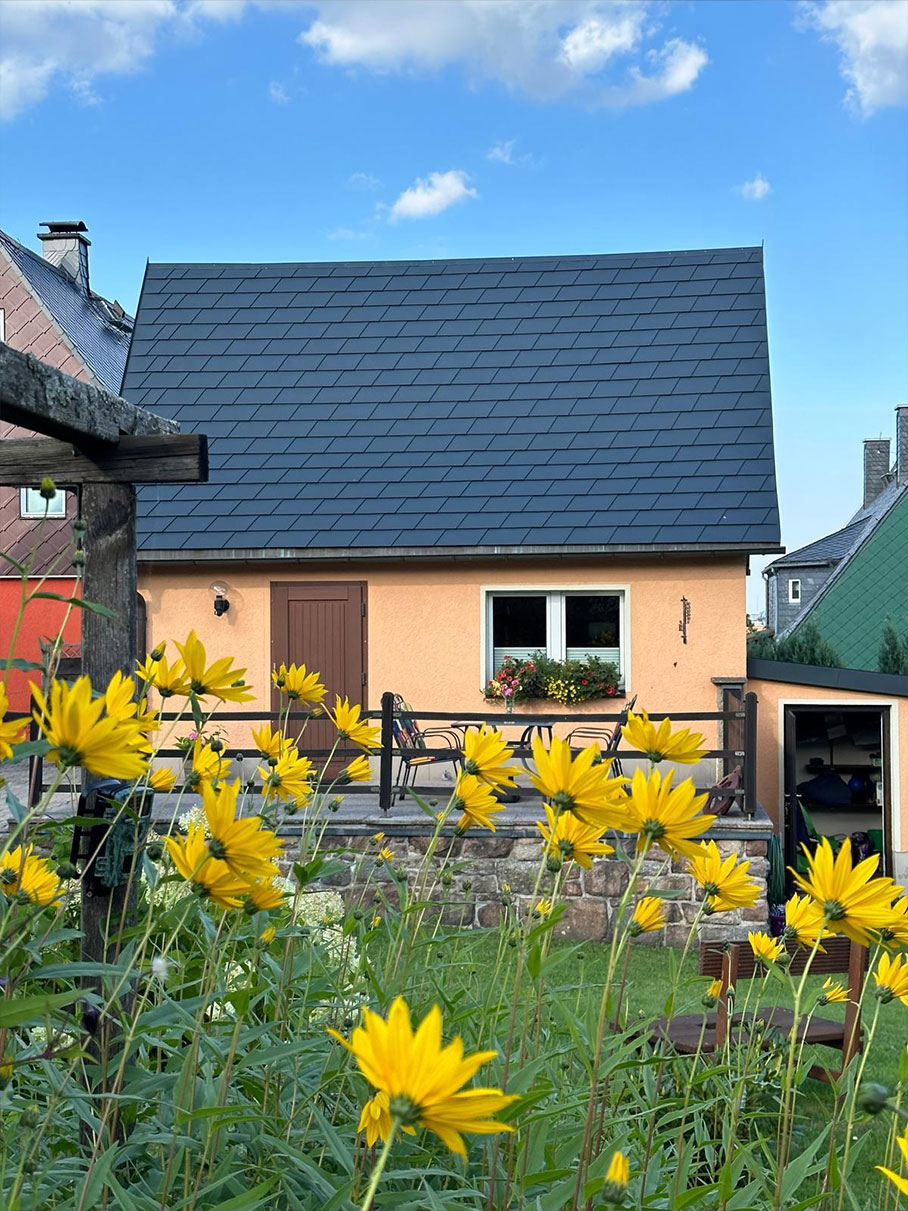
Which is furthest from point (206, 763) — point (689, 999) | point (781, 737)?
point (781, 737)

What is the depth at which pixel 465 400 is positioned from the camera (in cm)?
1347

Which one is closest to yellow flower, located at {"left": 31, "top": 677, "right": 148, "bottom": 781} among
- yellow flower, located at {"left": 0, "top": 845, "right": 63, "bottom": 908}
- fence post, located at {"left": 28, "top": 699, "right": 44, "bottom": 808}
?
yellow flower, located at {"left": 0, "top": 845, "right": 63, "bottom": 908}

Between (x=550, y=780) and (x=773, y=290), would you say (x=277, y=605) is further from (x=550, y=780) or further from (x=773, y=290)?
(x=550, y=780)

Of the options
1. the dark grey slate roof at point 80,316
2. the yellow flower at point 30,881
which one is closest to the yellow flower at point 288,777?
the yellow flower at point 30,881

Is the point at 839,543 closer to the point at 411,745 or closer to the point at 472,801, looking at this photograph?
the point at 411,745

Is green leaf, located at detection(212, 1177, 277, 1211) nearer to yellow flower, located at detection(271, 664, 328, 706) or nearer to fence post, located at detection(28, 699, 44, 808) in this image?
yellow flower, located at detection(271, 664, 328, 706)

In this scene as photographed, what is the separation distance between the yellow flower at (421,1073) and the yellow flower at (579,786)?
682 millimetres

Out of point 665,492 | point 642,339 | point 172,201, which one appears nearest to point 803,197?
point 642,339

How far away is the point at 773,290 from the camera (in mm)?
14922

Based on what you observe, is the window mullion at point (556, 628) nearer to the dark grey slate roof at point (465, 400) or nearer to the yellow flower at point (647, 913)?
the dark grey slate roof at point (465, 400)

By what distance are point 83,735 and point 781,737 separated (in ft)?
36.6

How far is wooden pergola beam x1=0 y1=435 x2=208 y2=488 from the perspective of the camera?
284cm

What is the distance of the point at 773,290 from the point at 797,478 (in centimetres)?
330

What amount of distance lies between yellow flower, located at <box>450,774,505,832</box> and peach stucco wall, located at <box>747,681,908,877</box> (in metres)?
10.1
